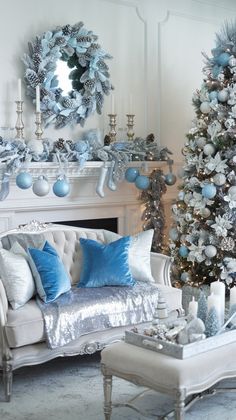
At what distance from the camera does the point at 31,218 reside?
17.2 feet

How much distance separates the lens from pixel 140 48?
587 centimetres

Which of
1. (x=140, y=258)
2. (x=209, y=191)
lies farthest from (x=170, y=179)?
(x=140, y=258)

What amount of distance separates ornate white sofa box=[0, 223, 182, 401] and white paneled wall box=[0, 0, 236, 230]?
1028 mm

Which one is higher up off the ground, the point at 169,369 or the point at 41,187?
the point at 41,187

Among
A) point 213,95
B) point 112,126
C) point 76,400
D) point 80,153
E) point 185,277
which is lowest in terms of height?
point 76,400

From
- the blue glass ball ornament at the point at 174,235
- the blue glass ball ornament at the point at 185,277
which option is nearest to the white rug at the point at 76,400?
the blue glass ball ornament at the point at 185,277

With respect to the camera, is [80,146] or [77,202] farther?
[77,202]

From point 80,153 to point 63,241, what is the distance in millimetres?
921

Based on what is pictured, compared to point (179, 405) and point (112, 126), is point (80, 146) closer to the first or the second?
point (112, 126)

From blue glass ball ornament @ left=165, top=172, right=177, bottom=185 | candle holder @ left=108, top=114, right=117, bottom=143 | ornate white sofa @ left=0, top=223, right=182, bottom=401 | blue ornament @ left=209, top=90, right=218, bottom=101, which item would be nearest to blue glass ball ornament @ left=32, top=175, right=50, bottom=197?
ornate white sofa @ left=0, top=223, right=182, bottom=401

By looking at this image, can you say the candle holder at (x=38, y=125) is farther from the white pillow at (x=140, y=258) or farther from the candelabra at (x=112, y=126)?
the white pillow at (x=140, y=258)

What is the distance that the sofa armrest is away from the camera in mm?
4680

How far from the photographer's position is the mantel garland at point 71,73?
5.02 m

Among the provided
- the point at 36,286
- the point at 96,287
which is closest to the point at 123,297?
the point at 96,287
